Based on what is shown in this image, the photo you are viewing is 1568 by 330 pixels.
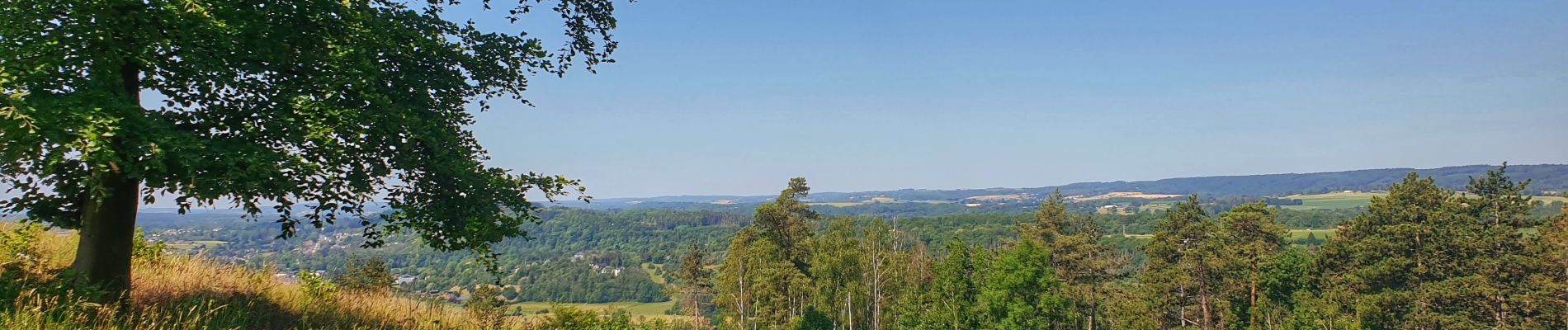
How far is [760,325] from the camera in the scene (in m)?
39.4

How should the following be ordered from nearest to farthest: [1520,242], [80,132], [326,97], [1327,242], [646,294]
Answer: [80,132] → [326,97] → [1520,242] → [1327,242] → [646,294]

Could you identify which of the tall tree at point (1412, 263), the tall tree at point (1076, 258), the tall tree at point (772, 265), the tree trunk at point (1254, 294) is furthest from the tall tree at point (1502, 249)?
the tall tree at point (772, 265)

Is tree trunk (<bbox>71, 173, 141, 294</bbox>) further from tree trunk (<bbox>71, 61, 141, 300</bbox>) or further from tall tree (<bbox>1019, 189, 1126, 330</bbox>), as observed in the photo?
tall tree (<bbox>1019, 189, 1126, 330</bbox>)

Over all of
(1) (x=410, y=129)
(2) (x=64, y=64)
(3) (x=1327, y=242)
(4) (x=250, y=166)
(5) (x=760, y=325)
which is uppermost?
(2) (x=64, y=64)

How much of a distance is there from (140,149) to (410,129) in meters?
1.76

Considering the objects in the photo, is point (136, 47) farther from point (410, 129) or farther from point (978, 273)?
point (978, 273)

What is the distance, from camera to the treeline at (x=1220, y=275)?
118 feet

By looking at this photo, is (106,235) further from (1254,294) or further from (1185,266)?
(1254,294)

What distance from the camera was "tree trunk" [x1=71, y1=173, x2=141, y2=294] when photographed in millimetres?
5953

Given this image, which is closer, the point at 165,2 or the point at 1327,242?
the point at 165,2

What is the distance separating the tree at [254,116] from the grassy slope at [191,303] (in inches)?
18.2

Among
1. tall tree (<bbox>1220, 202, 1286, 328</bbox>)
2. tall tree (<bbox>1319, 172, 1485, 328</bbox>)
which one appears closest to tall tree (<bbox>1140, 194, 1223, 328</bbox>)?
tall tree (<bbox>1220, 202, 1286, 328</bbox>)

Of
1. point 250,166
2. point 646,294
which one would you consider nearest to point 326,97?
point 250,166

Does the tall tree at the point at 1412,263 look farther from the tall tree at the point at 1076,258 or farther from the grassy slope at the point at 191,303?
the grassy slope at the point at 191,303
